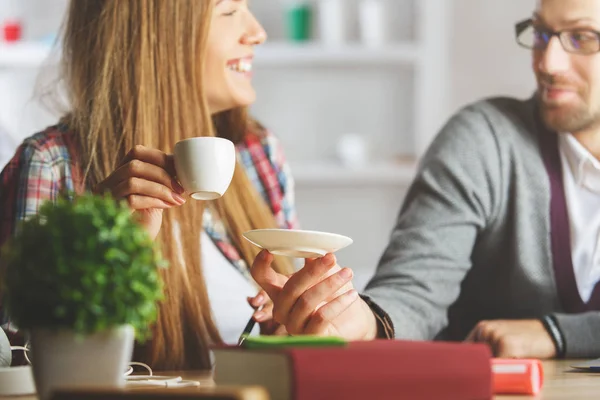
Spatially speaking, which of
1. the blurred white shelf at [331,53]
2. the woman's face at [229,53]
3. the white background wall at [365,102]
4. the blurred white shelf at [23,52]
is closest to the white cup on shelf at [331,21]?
the blurred white shelf at [331,53]

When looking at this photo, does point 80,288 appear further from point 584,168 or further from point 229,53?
point 584,168

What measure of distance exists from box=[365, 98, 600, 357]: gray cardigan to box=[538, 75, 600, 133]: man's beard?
0.07 metres

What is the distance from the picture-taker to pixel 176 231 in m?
1.70

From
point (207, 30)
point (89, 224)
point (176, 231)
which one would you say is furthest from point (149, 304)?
point (207, 30)

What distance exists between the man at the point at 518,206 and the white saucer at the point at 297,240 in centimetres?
69

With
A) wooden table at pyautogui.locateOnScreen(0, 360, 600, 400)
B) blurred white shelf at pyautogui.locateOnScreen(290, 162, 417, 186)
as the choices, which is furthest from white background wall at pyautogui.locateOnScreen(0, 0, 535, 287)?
wooden table at pyautogui.locateOnScreen(0, 360, 600, 400)

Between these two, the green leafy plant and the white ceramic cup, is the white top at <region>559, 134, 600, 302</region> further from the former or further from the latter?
the green leafy plant

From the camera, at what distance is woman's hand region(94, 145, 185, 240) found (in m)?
1.19

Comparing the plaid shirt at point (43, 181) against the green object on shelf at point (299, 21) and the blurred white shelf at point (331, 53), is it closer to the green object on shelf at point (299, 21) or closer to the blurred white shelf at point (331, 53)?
the blurred white shelf at point (331, 53)

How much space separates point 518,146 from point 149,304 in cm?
147

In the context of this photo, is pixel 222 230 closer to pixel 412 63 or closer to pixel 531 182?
pixel 531 182

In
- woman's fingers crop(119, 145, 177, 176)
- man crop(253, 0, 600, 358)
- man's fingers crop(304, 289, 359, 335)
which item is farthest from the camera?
man crop(253, 0, 600, 358)

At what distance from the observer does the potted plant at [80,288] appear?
703 millimetres

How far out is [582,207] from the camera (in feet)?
6.54
